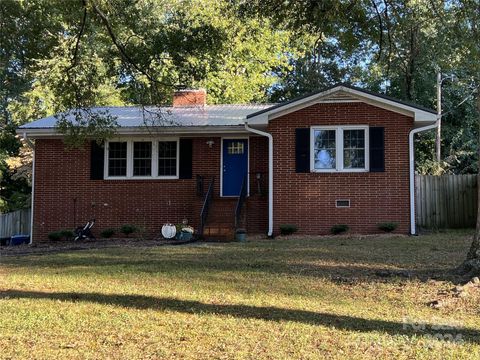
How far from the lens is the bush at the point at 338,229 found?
14094 millimetres

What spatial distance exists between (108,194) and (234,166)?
3873mm

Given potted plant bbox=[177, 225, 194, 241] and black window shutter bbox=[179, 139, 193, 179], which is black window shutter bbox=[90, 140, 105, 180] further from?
potted plant bbox=[177, 225, 194, 241]

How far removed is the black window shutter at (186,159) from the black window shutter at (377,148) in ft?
17.2

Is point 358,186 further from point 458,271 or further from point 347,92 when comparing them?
point 458,271

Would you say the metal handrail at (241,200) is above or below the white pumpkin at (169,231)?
above

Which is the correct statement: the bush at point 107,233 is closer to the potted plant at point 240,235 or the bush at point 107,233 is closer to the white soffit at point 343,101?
the potted plant at point 240,235

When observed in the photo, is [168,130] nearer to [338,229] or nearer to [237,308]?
[338,229]

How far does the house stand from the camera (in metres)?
14.1

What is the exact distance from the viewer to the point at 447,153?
27.6 metres

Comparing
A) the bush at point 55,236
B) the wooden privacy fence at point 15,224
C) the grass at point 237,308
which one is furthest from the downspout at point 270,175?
the wooden privacy fence at point 15,224

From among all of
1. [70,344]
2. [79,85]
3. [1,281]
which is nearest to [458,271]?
[70,344]

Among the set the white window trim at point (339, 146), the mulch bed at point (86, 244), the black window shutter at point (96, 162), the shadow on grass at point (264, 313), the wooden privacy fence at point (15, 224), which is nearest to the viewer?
the shadow on grass at point (264, 313)

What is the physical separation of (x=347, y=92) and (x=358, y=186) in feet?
8.41

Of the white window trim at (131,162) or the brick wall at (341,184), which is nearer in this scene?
the brick wall at (341,184)
